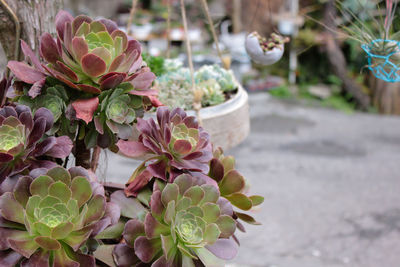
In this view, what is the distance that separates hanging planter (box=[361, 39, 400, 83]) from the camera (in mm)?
865

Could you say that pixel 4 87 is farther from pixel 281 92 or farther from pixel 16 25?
pixel 281 92

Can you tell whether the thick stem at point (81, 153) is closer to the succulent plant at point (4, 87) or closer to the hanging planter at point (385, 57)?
the succulent plant at point (4, 87)

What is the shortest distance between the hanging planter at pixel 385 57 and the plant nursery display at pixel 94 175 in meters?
0.42

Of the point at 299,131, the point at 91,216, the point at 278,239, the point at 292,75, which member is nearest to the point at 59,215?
the point at 91,216

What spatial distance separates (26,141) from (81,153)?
0.14 m

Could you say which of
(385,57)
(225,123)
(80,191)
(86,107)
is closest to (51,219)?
(80,191)

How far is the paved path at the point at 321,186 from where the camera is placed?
2422 mm

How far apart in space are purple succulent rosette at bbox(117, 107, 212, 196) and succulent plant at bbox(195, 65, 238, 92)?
2.13 ft

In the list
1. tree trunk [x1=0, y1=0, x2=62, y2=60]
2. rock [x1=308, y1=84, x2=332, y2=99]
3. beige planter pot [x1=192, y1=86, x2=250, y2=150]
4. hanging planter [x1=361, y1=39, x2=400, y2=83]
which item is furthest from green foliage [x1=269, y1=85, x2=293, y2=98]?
tree trunk [x1=0, y1=0, x2=62, y2=60]

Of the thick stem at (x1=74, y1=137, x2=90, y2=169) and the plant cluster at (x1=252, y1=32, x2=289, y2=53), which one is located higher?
the plant cluster at (x1=252, y1=32, x2=289, y2=53)

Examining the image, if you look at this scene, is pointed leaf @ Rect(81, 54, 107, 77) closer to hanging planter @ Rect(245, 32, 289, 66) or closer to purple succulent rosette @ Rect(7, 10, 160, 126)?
purple succulent rosette @ Rect(7, 10, 160, 126)

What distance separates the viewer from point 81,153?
70 centimetres

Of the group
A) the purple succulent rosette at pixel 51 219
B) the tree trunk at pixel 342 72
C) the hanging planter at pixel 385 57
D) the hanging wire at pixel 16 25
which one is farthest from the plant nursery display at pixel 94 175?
the tree trunk at pixel 342 72

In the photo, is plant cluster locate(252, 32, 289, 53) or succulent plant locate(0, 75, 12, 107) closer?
succulent plant locate(0, 75, 12, 107)
